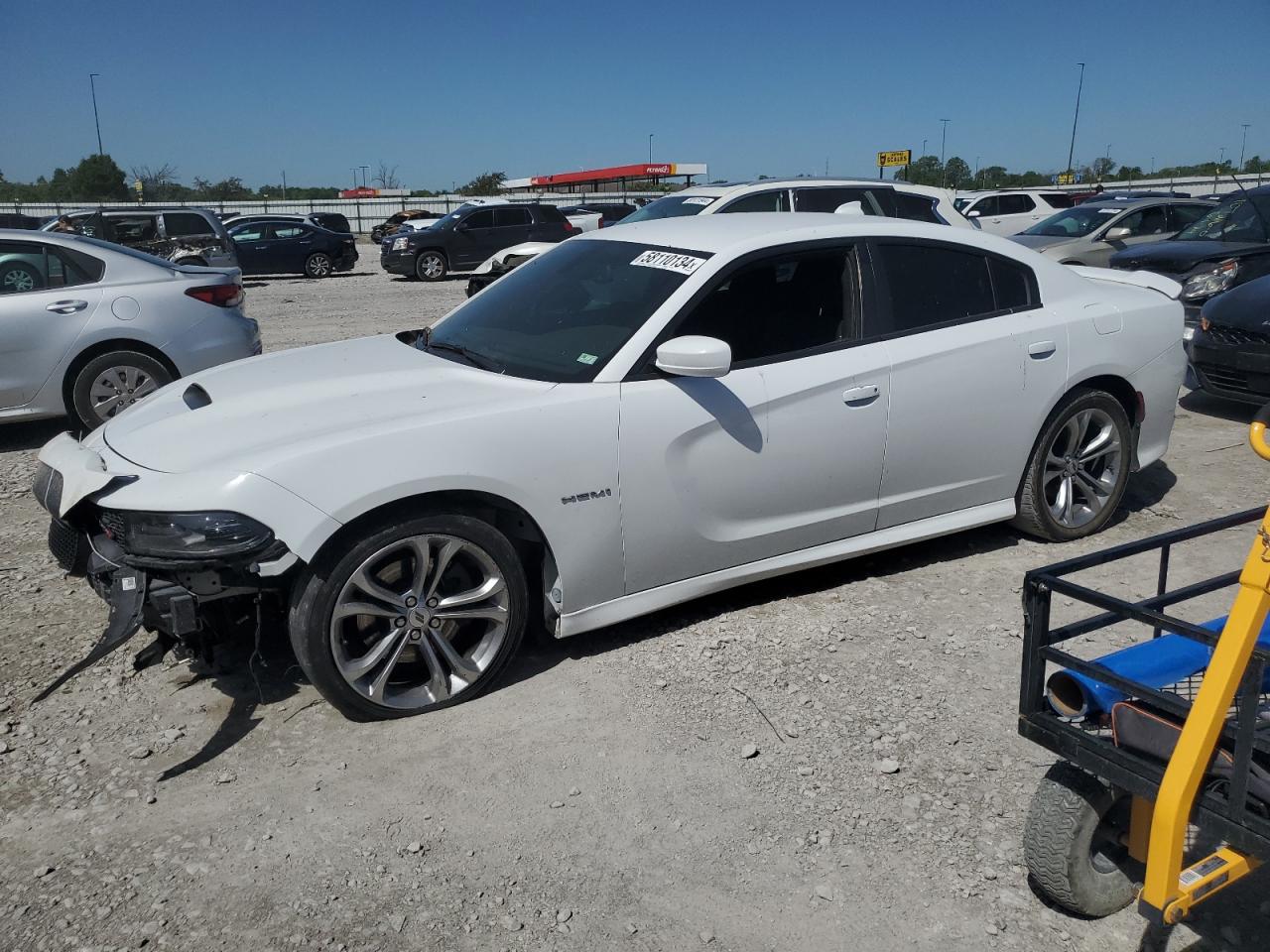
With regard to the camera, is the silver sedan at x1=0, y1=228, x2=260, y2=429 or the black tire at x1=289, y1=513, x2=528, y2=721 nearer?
the black tire at x1=289, y1=513, x2=528, y2=721

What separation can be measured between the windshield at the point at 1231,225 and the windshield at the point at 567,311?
8492 millimetres

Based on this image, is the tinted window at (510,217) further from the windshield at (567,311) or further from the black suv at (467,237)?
the windshield at (567,311)

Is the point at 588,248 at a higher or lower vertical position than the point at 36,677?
higher

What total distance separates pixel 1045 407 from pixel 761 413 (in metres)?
1.62

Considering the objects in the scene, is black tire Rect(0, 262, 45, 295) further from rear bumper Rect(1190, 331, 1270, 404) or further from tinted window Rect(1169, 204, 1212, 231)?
tinted window Rect(1169, 204, 1212, 231)

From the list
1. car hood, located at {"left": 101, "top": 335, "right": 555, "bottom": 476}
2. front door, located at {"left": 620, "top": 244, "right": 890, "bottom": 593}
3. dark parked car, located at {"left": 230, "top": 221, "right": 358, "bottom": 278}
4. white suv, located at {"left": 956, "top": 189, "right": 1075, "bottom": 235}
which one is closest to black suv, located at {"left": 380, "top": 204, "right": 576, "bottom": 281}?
dark parked car, located at {"left": 230, "top": 221, "right": 358, "bottom": 278}

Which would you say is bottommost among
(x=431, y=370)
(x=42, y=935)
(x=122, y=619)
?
(x=42, y=935)

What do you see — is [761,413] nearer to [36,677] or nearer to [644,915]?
[644,915]

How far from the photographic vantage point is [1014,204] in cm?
2272

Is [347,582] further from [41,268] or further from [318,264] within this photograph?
[318,264]

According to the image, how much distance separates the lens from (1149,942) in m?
2.53

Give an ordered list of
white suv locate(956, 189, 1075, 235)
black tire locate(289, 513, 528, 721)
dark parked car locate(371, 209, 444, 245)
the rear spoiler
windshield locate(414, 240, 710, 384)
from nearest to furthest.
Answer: black tire locate(289, 513, 528, 721), windshield locate(414, 240, 710, 384), the rear spoiler, white suv locate(956, 189, 1075, 235), dark parked car locate(371, 209, 444, 245)

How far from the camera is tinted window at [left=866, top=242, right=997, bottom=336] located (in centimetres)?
449

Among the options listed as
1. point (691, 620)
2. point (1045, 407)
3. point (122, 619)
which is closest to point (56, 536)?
point (122, 619)
